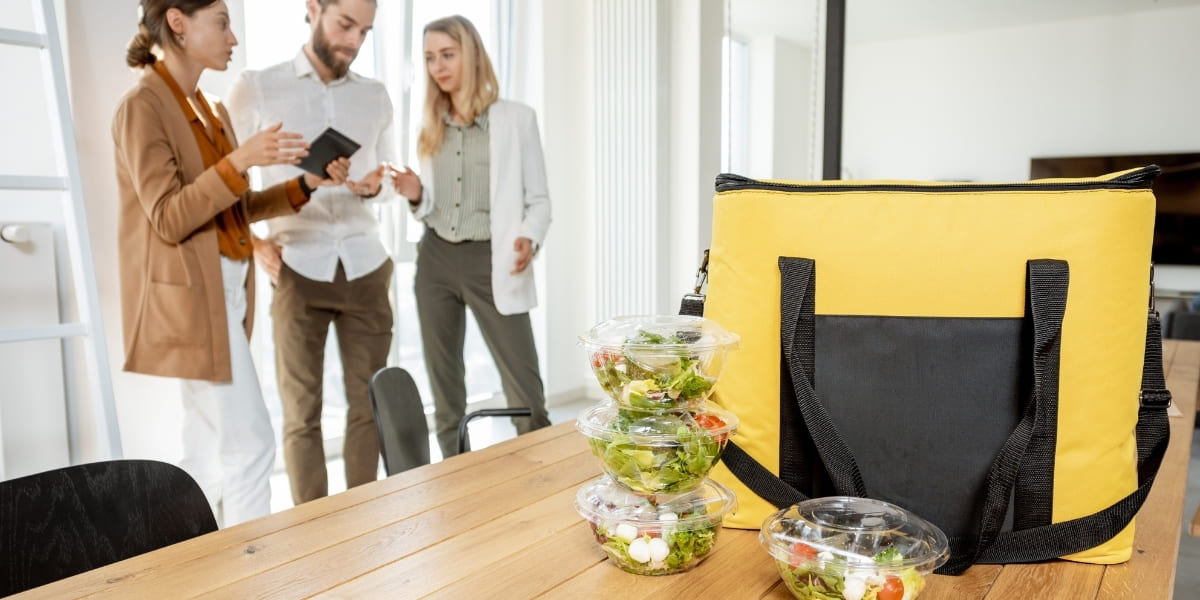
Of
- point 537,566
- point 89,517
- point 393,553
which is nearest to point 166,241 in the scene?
point 89,517

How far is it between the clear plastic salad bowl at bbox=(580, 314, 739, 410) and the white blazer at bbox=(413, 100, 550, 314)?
217cm

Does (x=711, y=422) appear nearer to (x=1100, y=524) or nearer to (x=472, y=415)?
(x=1100, y=524)

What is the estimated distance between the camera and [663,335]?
3.06ft

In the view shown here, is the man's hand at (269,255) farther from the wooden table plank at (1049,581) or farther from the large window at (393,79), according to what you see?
the wooden table plank at (1049,581)

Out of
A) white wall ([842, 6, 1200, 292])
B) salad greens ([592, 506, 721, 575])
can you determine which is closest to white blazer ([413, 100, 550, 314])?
salad greens ([592, 506, 721, 575])

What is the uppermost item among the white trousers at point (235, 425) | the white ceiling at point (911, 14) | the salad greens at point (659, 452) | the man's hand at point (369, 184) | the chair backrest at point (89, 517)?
the white ceiling at point (911, 14)

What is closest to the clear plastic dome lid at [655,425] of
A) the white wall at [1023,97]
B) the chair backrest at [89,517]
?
the chair backrest at [89,517]

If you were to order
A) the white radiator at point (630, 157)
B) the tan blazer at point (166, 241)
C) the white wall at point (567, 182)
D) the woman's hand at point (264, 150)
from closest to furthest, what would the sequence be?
the tan blazer at point (166, 241)
the woman's hand at point (264, 150)
the white radiator at point (630, 157)
the white wall at point (567, 182)

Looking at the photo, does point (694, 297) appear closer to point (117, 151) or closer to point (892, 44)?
point (117, 151)

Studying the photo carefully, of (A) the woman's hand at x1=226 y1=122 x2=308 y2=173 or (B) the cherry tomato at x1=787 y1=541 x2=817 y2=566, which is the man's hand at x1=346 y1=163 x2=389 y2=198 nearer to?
(A) the woman's hand at x1=226 y1=122 x2=308 y2=173

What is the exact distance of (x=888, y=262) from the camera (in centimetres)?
94

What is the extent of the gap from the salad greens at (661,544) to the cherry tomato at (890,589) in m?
0.19

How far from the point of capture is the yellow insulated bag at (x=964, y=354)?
890mm

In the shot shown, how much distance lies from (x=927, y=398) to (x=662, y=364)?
30cm
